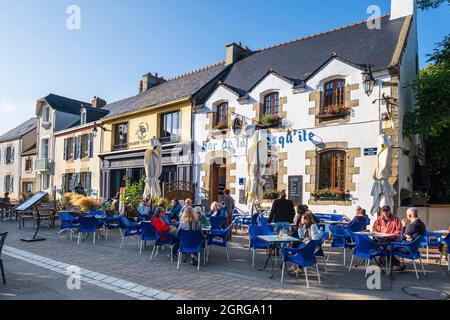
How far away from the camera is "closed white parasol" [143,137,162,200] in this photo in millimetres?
11930

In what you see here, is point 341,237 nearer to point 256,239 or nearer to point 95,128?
point 256,239

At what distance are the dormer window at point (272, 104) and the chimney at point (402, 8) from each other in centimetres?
543

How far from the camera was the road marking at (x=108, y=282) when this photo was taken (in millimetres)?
4918

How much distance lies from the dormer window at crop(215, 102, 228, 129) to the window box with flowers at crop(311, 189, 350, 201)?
516 cm

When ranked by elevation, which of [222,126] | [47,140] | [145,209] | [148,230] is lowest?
[148,230]

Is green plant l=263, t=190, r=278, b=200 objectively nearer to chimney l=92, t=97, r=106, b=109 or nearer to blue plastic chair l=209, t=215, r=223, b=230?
blue plastic chair l=209, t=215, r=223, b=230

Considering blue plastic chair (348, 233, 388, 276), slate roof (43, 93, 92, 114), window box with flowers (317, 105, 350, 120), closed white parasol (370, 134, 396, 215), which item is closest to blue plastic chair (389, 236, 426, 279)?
blue plastic chair (348, 233, 388, 276)

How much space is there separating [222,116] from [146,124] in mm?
5181

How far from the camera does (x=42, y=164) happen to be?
1028 inches

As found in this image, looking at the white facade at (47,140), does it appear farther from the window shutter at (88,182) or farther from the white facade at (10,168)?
the window shutter at (88,182)

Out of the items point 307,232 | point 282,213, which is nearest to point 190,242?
point 307,232
